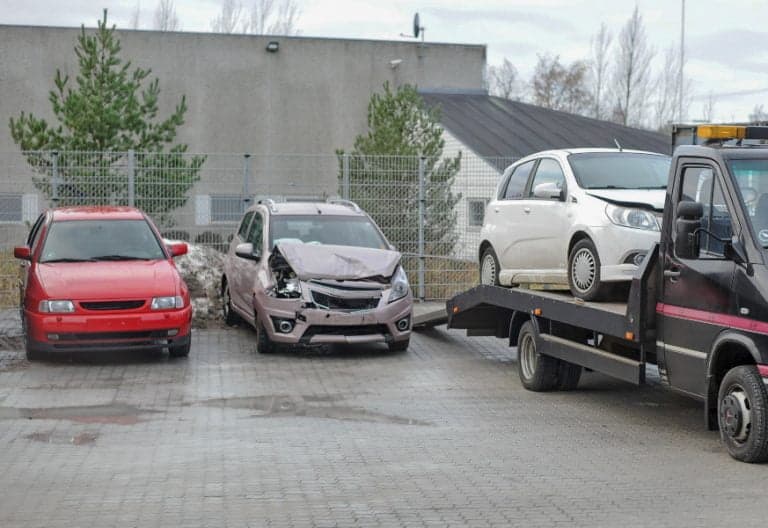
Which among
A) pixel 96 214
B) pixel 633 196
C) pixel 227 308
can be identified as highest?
pixel 633 196

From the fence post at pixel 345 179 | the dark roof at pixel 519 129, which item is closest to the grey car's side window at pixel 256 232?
the fence post at pixel 345 179

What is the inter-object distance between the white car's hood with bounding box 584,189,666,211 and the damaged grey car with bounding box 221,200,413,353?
12.1 feet

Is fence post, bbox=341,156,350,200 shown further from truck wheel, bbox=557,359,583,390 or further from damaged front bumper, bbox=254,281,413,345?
truck wheel, bbox=557,359,583,390

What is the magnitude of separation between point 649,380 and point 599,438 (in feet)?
10.1

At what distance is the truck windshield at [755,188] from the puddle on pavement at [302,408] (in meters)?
3.22

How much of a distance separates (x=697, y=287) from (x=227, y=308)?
9519 mm

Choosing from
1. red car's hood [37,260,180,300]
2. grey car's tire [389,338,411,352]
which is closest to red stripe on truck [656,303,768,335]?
grey car's tire [389,338,411,352]

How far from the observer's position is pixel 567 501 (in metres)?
7.25

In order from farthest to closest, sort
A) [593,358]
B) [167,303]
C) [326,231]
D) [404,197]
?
[404,197], [326,231], [167,303], [593,358]

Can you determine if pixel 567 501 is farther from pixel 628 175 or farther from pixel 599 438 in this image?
pixel 628 175

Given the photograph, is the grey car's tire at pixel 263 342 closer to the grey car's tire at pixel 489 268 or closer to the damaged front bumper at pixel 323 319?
the damaged front bumper at pixel 323 319

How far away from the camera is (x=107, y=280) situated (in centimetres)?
1341

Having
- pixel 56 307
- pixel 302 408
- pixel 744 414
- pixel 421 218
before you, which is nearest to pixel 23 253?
pixel 56 307

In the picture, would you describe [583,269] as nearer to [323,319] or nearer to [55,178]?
[323,319]
